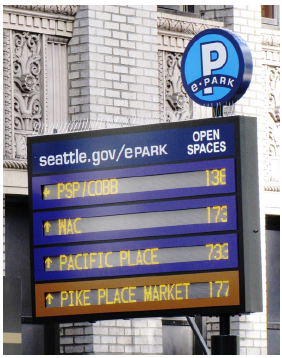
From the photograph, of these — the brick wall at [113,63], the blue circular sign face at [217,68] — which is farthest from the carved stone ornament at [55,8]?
the blue circular sign face at [217,68]

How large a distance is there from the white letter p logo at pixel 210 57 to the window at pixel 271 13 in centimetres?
671

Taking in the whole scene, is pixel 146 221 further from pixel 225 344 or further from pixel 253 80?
pixel 253 80

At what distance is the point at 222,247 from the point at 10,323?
2522 mm

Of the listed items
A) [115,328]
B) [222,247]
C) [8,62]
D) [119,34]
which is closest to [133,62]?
[119,34]

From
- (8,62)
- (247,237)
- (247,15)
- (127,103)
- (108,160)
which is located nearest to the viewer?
(247,237)

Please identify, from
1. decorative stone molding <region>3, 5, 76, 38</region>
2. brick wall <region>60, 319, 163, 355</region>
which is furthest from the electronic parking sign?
decorative stone molding <region>3, 5, 76, 38</region>

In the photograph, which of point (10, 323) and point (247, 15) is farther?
point (247, 15)

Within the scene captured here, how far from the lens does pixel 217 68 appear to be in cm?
1255

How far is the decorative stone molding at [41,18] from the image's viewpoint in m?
15.3

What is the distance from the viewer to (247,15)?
59.7 feet

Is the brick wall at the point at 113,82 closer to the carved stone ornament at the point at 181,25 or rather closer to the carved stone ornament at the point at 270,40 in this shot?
the carved stone ornament at the point at 181,25

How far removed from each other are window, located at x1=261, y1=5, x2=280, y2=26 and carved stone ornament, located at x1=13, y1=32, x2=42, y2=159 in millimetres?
5187

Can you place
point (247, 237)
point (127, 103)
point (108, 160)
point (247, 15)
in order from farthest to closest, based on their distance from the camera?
point (247, 15) → point (127, 103) → point (108, 160) → point (247, 237)

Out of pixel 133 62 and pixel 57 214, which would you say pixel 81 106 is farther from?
pixel 57 214
